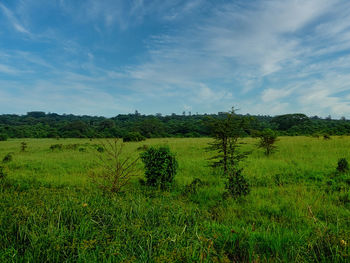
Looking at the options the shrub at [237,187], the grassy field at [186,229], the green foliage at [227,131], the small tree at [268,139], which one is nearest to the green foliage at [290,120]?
the small tree at [268,139]

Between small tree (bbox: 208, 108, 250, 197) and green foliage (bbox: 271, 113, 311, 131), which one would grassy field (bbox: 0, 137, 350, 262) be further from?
green foliage (bbox: 271, 113, 311, 131)

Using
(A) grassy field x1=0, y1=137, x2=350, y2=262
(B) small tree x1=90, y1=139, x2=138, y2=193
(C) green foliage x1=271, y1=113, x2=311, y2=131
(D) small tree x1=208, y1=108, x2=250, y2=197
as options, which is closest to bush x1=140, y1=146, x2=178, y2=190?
(B) small tree x1=90, y1=139, x2=138, y2=193

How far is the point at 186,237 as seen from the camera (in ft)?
9.10

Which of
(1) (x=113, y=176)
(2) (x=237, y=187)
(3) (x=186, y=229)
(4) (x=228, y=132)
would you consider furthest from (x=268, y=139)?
(3) (x=186, y=229)

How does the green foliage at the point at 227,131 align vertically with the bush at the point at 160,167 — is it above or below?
above

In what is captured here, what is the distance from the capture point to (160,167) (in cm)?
705

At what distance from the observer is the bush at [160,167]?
22.7ft

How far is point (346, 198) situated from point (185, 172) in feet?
19.6

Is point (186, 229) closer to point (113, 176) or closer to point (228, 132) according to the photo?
point (113, 176)

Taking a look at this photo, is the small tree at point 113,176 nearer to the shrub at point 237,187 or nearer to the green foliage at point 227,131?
the shrub at point 237,187

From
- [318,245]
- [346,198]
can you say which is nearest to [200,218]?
[318,245]

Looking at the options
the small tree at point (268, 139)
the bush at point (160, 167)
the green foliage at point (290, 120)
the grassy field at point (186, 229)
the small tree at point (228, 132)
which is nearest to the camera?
the grassy field at point (186, 229)

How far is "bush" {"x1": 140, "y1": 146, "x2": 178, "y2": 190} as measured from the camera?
692 centimetres

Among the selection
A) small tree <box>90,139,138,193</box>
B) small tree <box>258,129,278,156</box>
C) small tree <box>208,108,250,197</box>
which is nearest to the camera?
small tree <box>90,139,138,193</box>
